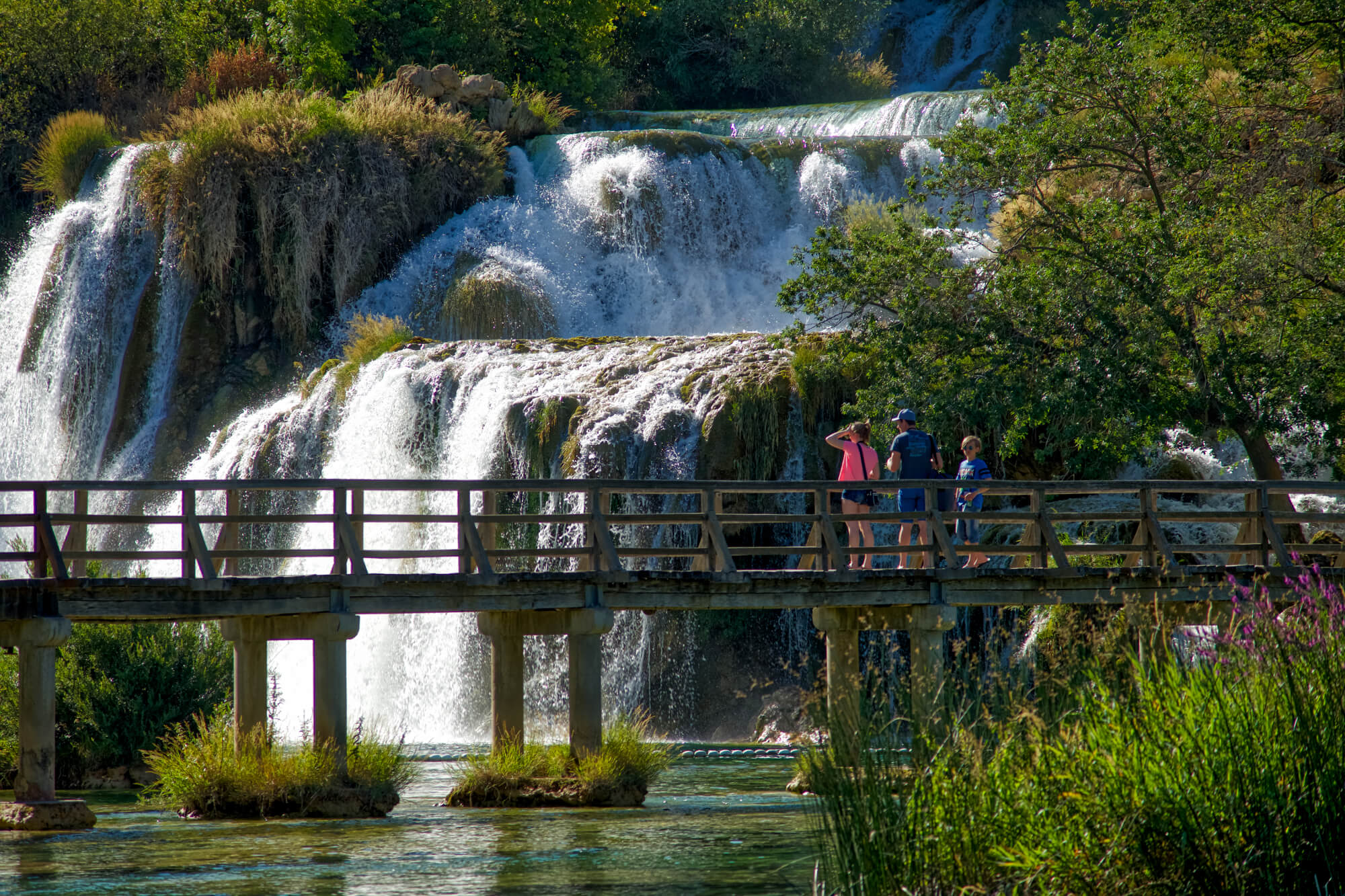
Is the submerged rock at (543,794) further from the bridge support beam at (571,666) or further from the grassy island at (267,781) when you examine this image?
the grassy island at (267,781)

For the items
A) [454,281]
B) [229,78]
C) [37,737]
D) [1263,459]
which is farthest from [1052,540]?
[229,78]

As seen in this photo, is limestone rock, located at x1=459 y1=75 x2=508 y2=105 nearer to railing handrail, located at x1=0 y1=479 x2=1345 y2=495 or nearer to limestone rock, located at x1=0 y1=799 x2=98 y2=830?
railing handrail, located at x1=0 y1=479 x2=1345 y2=495

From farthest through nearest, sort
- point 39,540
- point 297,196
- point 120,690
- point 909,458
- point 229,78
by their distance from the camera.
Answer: point 229,78, point 297,196, point 120,690, point 909,458, point 39,540

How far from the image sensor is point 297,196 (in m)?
34.8

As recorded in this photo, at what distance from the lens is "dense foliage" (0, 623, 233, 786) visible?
19250mm

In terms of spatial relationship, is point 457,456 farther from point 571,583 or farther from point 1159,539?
point 1159,539

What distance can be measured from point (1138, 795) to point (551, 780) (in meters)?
7.95

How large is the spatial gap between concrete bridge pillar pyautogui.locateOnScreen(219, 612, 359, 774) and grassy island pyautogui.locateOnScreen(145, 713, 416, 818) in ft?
0.47

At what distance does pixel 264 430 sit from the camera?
28.4 m

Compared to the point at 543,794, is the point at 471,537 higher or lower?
higher

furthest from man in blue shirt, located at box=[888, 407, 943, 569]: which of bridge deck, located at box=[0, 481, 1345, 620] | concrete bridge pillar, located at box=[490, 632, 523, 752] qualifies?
concrete bridge pillar, located at box=[490, 632, 523, 752]

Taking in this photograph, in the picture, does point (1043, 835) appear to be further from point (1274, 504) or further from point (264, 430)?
point (264, 430)

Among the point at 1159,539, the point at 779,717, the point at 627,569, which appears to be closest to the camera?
the point at 627,569

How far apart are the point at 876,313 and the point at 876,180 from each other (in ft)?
21.1
